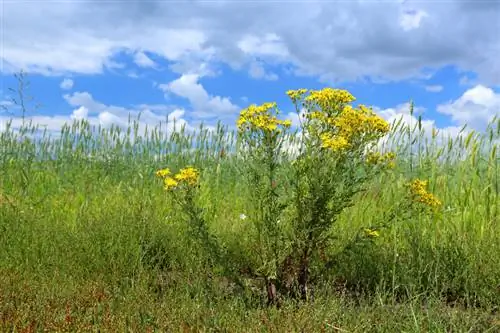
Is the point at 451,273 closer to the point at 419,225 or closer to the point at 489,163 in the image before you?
the point at 419,225

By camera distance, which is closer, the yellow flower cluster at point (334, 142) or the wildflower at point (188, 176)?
the yellow flower cluster at point (334, 142)

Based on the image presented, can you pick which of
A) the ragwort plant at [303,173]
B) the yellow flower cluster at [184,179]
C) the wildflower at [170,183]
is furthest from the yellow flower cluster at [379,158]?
the wildflower at [170,183]

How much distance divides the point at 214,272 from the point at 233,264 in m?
0.20

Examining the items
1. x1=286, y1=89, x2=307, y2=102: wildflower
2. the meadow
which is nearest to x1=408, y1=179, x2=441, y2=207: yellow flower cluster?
the meadow

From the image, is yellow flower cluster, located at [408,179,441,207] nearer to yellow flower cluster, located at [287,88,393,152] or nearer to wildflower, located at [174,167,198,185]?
yellow flower cluster, located at [287,88,393,152]

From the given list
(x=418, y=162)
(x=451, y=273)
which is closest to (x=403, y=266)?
(x=451, y=273)

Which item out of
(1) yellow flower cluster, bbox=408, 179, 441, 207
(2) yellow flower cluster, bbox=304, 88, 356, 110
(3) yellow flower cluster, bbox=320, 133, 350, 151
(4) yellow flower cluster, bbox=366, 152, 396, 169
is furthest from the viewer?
(1) yellow flower cluster, bbox=408, 179, 441, 207

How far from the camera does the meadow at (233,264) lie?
4.17m

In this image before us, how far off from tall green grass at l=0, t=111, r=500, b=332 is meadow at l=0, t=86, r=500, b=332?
0.02m

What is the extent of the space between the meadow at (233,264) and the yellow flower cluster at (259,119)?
0.91 feet

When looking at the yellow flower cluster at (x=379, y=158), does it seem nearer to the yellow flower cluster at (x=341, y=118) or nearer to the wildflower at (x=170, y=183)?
the yellow flower cluster at (x=341, y=118)

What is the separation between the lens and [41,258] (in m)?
5.81

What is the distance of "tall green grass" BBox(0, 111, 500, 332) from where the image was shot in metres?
4.17

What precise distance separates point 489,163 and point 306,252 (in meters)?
4.02
